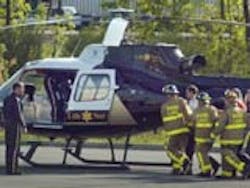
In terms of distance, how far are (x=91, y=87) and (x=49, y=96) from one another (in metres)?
0.86

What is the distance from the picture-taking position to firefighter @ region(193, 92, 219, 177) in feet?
73.5

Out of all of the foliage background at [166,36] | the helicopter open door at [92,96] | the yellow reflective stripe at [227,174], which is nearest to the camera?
the yellow reflective stripe at [227,174]

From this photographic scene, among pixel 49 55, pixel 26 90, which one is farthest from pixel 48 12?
pixel 26 90

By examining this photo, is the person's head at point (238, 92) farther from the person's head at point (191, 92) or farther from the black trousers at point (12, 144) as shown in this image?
the black trousers at point (12, 144)

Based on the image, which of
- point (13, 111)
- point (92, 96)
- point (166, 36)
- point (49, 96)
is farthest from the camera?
point (166, 36)

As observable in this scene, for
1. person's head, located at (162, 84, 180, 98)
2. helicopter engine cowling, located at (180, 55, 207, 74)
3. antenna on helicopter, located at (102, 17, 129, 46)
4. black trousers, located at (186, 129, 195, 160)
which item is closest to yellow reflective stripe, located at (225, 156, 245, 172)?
black trousers, located at (186, 129, 195, 160)

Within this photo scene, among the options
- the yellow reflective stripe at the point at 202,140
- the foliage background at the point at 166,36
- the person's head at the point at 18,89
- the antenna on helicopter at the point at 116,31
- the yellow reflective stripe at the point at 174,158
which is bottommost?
the foliage background at the point at 166,36

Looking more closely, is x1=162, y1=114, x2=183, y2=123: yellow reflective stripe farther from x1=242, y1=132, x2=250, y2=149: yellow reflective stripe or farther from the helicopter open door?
the helicopter open door

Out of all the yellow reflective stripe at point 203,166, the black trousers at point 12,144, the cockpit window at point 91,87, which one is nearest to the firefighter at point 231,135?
the yellow reflective stripe at point 203,166

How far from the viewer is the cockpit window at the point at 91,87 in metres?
24.2

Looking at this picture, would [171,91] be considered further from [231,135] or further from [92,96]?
[92,96]

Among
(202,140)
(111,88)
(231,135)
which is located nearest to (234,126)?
(231,135)

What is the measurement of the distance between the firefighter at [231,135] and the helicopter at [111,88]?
1.64 metres

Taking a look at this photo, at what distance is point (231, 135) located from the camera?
2220cm
